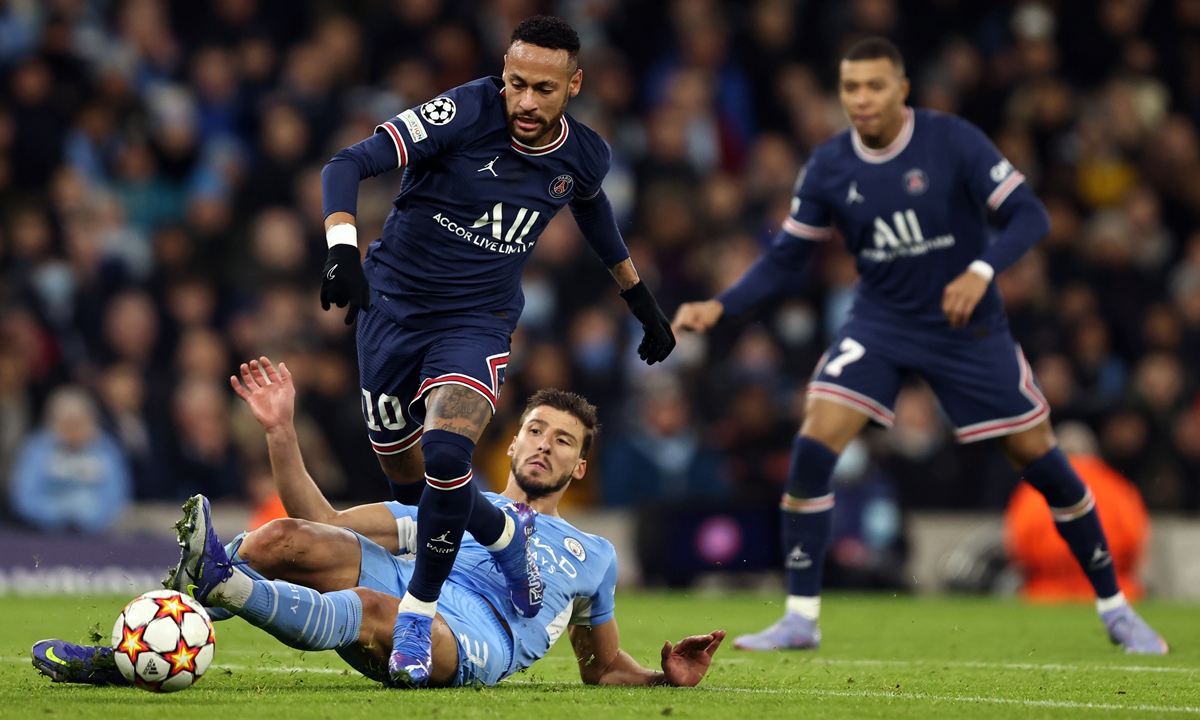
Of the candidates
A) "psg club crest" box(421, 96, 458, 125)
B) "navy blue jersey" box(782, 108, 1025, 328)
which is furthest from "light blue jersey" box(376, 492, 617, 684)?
"navy blue jersey" box(782, 108, 1025, 328)

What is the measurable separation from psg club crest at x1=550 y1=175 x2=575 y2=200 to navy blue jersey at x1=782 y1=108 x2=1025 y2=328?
6.47ft

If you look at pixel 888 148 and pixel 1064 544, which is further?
pixel 1064 544

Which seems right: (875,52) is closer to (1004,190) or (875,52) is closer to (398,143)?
(1004,190)

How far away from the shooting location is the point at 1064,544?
11.0m

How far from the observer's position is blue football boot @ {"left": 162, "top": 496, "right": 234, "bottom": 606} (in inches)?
186

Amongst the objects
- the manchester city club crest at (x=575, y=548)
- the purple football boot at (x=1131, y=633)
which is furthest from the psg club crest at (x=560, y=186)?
the purple football boot at (x=1131, y=633)

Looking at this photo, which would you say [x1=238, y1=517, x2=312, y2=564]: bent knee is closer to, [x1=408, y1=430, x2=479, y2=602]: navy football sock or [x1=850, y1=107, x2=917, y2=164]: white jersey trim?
[x1=408, y1=430, x2=479, y2=602]: navy football sock

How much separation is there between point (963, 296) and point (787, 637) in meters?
1.86

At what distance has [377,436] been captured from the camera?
20.7 ft

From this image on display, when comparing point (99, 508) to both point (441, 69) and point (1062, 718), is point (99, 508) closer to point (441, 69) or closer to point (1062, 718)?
point (441, 69)

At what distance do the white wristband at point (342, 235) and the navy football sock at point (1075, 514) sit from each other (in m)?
3.77

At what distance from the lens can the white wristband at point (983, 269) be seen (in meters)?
6.88

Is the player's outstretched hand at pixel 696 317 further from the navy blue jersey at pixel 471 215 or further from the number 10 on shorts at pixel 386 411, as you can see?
the number 10 on shorts at pixel 386 411

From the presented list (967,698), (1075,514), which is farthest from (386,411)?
(1075,514)
